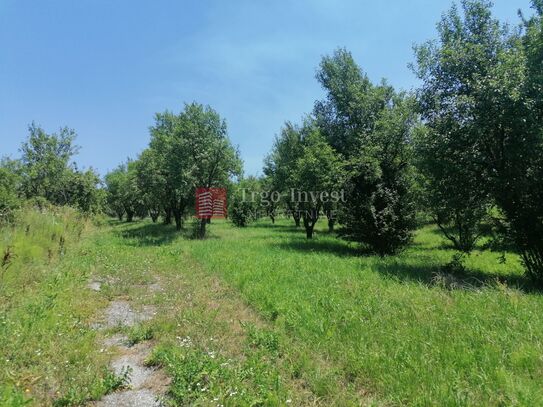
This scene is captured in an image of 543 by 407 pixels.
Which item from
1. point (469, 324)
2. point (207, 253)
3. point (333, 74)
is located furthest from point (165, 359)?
point (333, 74)

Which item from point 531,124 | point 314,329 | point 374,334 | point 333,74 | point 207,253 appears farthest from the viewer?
point 333,74

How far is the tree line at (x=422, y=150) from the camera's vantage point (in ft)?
30.4

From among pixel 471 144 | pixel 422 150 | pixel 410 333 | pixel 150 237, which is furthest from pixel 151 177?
pixel 410 333

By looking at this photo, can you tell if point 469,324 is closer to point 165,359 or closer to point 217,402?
point 217,402

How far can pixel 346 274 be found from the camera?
9.67 metres

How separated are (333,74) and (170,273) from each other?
16180 mm

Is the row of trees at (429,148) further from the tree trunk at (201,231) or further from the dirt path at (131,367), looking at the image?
the dirt path at (131,367)

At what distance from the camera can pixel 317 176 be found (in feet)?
61.2

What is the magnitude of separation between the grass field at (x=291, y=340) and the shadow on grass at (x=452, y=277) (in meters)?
0.17

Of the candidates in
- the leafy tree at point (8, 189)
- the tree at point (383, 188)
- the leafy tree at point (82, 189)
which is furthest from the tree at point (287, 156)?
the leafy tree at point (82, 189)

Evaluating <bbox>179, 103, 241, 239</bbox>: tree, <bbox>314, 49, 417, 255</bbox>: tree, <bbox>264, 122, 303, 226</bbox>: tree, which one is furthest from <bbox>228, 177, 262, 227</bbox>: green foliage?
<bbox>314, 49, 417, 255</bbox>: tree

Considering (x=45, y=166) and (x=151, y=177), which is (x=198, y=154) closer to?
(x=151, y=177)

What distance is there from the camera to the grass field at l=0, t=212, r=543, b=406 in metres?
3.83

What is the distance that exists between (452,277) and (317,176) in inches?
414
